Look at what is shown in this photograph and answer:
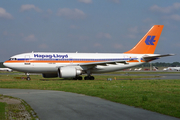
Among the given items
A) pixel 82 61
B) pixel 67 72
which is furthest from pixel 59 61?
pixel 82 61

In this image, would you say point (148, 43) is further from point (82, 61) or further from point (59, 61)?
point (59, 61)

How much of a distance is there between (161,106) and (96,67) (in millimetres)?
23591

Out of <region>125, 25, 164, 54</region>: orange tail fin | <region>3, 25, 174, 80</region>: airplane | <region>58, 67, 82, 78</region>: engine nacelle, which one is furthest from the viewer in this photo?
<region>125, 25, 164, 54</region>: orange tail fin

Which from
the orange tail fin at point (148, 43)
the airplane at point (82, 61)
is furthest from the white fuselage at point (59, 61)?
the orange tail fin at point (148, 43)

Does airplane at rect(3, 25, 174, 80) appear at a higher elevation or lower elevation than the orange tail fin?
lower

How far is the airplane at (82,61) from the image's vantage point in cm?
3120

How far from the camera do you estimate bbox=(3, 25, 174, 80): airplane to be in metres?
31.2

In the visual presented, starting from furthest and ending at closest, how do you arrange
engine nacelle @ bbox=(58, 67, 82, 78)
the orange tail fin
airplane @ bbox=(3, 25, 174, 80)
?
1. the orange tail fin
2. airplane @ bbox=(3, 25, 174, 80)
3. engine nacelle @ bbox=(58, 67, 82, 78)

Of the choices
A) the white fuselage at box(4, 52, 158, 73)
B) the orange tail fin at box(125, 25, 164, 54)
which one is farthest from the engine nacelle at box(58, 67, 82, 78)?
the orange tail fin at box(125, 25, 164, 54)

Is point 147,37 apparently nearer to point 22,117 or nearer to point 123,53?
point 123,53

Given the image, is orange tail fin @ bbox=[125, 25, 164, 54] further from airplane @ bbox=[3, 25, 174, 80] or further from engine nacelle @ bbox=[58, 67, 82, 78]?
engine nacelle @ bbox=[58, 67, 82, 78]

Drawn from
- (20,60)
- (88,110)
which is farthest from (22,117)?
(20,60)

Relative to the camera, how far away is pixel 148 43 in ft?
122

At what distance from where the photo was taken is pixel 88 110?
30.7ft
